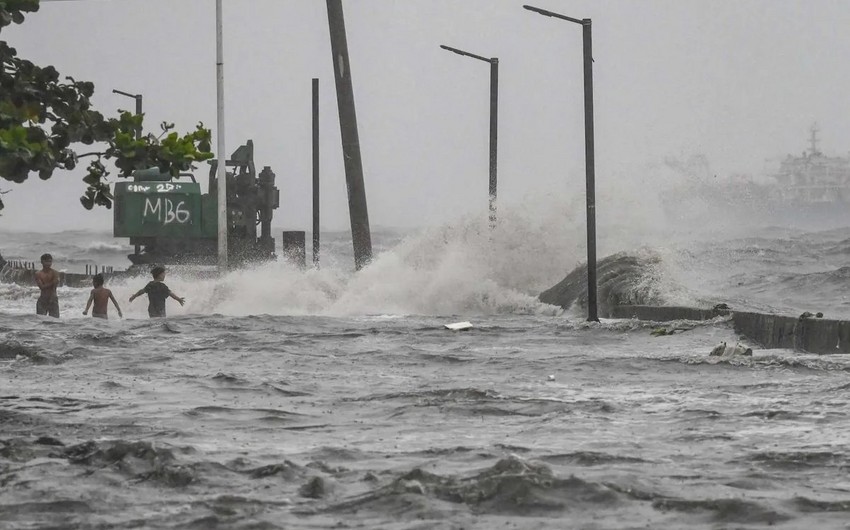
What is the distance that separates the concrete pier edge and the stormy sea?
1.06ft

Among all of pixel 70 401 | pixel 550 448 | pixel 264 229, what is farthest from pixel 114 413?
pixel 264 229

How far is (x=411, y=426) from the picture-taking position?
41.1 feet

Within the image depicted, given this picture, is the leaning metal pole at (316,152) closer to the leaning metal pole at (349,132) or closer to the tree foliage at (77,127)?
the leaning metal pole at (349,132)

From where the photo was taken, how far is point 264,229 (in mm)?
41219

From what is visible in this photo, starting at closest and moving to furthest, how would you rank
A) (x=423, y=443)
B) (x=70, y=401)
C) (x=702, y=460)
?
(x=702, y=460), (x=423, y=443), (x=70, y=401)

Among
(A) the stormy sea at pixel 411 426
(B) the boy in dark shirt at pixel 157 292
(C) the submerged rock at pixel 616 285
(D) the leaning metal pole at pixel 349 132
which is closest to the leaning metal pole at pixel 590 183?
(A) the stormy sea at pixel 411 426

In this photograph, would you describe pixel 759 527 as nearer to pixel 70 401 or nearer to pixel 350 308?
pixel 70 401

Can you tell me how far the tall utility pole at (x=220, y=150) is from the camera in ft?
116

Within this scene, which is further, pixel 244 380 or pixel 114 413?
pixel 244 380

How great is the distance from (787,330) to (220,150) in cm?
1895

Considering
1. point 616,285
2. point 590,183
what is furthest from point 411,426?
point 616,285

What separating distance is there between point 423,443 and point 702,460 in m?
2.05

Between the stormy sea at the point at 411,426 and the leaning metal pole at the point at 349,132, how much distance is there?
8862 mm

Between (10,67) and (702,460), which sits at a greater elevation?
(10,67)
